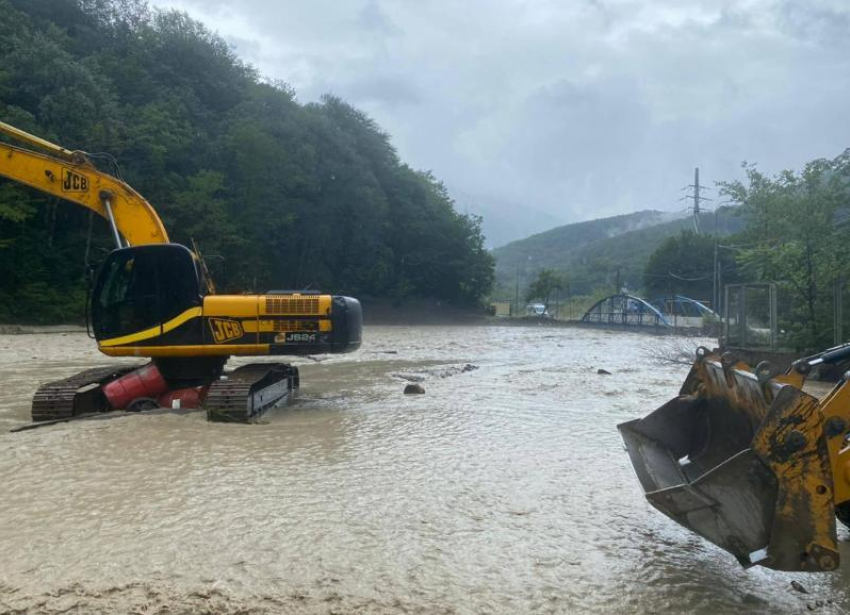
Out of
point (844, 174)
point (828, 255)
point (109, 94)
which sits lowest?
point (828, 255)

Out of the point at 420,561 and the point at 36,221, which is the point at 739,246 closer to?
the point at 420,561

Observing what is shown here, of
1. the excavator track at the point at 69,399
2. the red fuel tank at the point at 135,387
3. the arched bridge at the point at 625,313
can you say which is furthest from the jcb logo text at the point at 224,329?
the arched bridge at the point at 625,313

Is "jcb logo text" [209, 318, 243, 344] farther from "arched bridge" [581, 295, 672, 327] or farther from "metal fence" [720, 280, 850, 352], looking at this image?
"arched bridge" [581, 295, 672, 327]

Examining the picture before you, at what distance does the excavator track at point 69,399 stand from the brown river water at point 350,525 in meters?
0.46

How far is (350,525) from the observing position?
15.4ft

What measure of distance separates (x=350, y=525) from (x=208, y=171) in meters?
42.2

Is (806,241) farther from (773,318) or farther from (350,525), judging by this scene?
(350,525)

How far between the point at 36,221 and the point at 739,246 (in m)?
33.4

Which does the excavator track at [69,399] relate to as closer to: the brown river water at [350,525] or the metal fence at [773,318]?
the brown river water at [350,525]

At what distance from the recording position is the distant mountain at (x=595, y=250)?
106 m

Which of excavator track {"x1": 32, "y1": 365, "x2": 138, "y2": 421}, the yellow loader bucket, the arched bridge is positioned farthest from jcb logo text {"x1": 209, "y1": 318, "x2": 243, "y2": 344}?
the arched bridge

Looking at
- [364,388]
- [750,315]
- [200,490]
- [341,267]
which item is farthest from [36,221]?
[200,490]

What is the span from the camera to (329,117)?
5697cm

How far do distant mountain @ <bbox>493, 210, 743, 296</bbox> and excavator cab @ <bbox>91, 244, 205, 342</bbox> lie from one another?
6644cm
